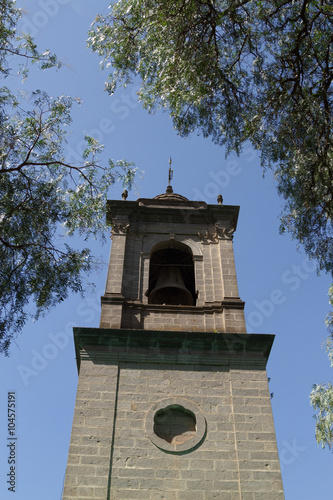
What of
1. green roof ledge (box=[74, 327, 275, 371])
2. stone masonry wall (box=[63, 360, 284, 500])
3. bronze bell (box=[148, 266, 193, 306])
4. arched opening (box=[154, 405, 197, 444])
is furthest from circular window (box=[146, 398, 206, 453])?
bronze bell (box=[148, 266, 193, 306])

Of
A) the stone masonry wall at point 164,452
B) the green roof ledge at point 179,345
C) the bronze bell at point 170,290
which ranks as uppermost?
the bronze bell at point 170,290

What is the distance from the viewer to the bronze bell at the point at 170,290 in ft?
49.6

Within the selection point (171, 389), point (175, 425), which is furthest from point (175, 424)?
point (171, 389)

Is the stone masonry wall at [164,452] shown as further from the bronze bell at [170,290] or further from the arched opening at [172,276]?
the arched opening at [172,276]

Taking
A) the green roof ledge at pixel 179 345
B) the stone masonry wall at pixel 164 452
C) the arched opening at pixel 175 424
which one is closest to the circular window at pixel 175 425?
the arched opening at pixel 175 424

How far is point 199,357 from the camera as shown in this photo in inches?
480

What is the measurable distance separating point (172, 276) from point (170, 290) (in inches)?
19.7

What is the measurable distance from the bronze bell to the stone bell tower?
4cm

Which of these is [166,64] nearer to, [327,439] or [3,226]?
[3,226]

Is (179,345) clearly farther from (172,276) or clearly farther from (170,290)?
(170,290)

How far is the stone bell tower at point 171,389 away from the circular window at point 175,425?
0.8 inches

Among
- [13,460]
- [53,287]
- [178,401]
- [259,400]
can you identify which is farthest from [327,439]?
[53,287]

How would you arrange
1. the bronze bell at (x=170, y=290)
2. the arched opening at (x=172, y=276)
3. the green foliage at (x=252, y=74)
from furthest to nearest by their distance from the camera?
1. the arched opening at (x=172, y=276)
2. the bronze bell at (x=170, y=290)
3. the green foliage at (x=252, y=74)

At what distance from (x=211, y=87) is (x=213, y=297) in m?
5.83
